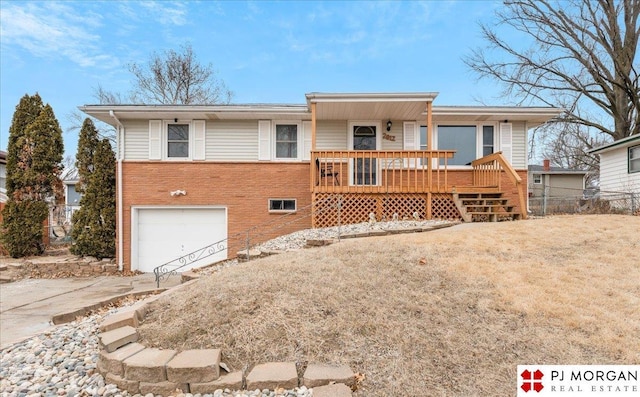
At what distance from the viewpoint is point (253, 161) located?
1012 cm

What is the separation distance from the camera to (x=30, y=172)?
405 inches

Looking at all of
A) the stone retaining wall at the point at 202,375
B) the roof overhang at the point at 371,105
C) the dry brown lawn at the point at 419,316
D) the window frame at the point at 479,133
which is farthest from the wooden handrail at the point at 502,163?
the stone retaining wall at the point at 202,375

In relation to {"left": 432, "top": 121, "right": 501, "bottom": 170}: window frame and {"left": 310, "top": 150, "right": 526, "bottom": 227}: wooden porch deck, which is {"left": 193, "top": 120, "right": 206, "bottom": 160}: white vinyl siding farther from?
{"left": 432, "top": 121, "right": 501, "bottom": 170}: window frame

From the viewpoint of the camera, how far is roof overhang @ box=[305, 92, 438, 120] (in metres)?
8.59

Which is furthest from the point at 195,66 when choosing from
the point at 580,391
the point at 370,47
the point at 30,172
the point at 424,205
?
the point at 580,391

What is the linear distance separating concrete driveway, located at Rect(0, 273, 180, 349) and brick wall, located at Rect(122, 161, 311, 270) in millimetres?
1980

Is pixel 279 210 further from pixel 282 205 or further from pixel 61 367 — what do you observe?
pixel 61 367

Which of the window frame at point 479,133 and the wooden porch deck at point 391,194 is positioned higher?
the window frame at point 479,133

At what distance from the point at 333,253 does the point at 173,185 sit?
6.96 m

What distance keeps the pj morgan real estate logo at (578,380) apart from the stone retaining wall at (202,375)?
132 centimetres

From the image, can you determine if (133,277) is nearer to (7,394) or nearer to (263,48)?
(7,394)

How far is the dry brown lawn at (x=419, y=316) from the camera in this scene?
2.61 meters

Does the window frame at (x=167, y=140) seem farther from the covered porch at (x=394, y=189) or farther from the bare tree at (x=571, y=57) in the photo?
the bare tree at (x=571, y=57)

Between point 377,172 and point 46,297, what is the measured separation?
812 cm
